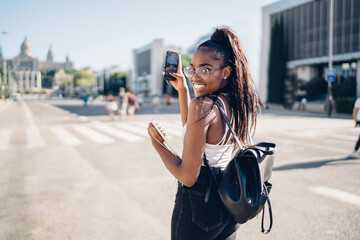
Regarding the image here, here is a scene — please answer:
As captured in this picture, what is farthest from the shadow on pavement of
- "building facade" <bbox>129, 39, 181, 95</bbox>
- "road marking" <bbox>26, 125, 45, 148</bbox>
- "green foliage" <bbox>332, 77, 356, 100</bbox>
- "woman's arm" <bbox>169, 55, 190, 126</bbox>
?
"building facade" <bbox>129, 39, 181, 95</bbox>

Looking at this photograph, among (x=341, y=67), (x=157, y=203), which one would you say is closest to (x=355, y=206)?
(x=157, y=203)

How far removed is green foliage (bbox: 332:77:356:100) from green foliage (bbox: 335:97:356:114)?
11.1 feet

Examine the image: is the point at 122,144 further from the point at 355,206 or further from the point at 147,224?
the point at 355,206

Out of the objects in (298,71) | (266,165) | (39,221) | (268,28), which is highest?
(268,28)

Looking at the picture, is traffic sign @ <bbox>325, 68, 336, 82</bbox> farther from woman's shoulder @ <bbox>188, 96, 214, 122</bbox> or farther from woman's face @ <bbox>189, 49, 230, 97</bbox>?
woman's shoulder @ <bbox>188, 96, 214, 122</bbox>

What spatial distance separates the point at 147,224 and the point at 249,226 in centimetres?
118

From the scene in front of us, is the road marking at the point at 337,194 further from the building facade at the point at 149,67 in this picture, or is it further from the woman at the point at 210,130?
the building facade at the point at 149,67

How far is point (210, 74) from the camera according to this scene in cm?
156

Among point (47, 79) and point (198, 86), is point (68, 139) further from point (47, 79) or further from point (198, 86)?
point (47, 79)

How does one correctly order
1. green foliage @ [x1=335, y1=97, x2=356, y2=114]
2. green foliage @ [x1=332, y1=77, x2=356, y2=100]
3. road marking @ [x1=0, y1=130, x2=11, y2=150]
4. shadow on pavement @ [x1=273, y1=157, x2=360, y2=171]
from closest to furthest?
shadow on pavement @ [x1=273, y1=157, x2=360, y2=171] < road marking @ [x1=0, y1=130, x2=11, y2=150] < green foliage @ [x1=335, y1=97, x2=356, y2=114] < green foliage @ [x1=332, y1=77, x2=356, y2=100]

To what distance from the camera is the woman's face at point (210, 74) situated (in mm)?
1556

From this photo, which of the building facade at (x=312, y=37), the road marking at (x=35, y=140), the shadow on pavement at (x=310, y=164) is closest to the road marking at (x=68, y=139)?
the road marking at (x=35, y=140)

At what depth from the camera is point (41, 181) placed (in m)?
5.48

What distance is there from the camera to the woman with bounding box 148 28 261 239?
1440mm
